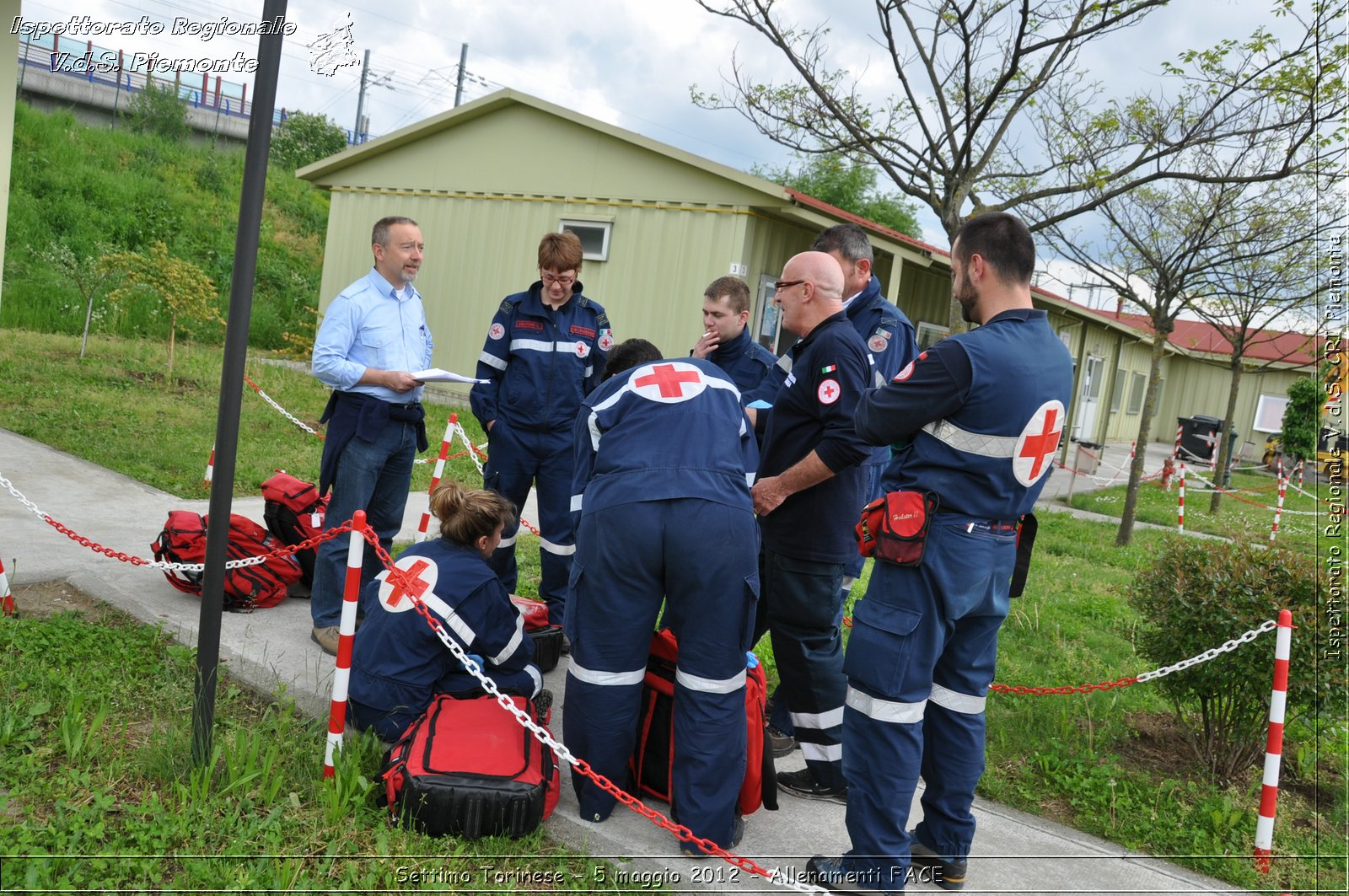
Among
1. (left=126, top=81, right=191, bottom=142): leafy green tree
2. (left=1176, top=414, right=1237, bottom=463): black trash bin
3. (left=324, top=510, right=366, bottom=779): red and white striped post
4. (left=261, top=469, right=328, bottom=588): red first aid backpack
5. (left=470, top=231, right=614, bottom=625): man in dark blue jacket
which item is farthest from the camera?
(left=126, top=81, right=191, bottom=142): leafy green tree

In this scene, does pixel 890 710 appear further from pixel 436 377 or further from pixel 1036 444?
pixel 436 377

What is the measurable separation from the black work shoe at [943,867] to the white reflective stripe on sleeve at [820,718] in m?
0.61

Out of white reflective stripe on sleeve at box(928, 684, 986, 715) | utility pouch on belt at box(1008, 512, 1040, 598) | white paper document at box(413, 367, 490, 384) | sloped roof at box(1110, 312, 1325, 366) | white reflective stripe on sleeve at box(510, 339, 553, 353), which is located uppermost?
sloped roof at box(1110, 312, 1325, 366)

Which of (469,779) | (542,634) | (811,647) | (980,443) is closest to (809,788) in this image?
(811,647)

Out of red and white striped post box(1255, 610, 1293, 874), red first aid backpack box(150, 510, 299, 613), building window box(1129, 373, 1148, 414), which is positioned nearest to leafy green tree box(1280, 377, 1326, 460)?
building window box(1129, 373, 1148, 414)

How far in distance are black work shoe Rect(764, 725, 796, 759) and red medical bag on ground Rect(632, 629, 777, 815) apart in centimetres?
68

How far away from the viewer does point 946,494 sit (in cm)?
312

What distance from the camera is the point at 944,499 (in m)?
3.13

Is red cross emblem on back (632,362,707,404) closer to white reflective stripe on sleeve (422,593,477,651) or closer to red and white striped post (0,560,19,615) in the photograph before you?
white reflective stripe on sleeve (422,593,477,651)

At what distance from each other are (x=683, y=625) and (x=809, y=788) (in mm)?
1167

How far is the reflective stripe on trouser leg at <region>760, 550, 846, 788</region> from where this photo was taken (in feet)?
12.7

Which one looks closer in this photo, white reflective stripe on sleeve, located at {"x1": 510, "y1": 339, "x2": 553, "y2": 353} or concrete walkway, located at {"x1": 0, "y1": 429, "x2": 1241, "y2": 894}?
concrete walkway, located at {"x1": 0, "y1": 429, "x2": 1241, "y2": 894}

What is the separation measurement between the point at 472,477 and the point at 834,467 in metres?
6.97

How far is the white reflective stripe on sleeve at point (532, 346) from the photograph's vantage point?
5.13m
